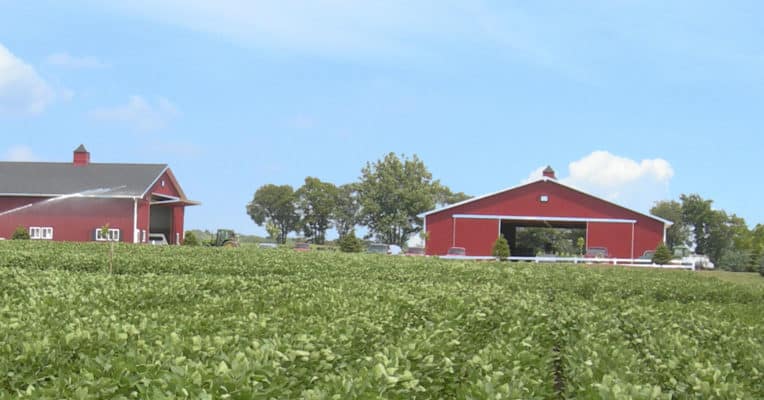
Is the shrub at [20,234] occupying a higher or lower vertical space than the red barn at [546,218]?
lower

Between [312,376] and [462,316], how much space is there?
354cm

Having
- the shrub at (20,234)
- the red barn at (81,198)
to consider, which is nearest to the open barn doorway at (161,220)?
the red barn at (81,198)

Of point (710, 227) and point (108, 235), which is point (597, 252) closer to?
point (108, 235)

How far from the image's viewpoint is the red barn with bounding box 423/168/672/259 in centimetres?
4162

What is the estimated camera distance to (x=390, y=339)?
7613 millimetres

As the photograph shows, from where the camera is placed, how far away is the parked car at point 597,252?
40.6 metres

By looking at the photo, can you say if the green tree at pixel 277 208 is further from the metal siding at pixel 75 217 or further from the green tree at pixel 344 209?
the metal siding at pixel 75 217

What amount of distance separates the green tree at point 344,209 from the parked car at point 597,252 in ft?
143

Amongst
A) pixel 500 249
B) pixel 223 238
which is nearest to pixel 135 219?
pixel 223 238

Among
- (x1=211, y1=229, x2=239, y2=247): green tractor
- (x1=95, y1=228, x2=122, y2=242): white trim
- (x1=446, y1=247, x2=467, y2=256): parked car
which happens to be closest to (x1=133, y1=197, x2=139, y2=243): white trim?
(x1=95, y1=228, x2=122, y2=242): white trim

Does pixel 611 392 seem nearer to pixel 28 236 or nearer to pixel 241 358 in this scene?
pixel 241 358

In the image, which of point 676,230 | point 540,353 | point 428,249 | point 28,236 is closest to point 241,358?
point 540,353

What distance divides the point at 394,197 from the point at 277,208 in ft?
70.2

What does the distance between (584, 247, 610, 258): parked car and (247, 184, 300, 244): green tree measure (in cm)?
5070
